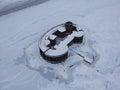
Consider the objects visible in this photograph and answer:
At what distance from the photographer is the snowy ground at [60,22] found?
5.49 feet

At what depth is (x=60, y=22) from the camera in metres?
2.28

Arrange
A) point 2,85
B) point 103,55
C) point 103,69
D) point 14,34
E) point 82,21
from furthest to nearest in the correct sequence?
point 82,21 → point 14,34 → point 103,55 → point 103,69 → point 2,85

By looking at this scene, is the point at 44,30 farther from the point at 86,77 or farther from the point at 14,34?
the point at 86,77

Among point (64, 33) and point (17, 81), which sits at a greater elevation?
point (64, 33)

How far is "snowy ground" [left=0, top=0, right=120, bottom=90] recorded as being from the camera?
1.67m

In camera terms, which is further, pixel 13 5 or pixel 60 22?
pixel 13 5

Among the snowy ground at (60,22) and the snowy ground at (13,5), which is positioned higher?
the snowy ground at (13,5)

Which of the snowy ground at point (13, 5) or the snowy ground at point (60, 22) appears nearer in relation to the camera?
the snowy ground at point (60, 22)

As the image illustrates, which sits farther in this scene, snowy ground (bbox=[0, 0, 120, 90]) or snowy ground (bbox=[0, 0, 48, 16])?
snowy ground (bbox=[0, 0, 48, 16])

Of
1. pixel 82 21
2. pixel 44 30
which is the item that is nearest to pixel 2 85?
pixel 44 30

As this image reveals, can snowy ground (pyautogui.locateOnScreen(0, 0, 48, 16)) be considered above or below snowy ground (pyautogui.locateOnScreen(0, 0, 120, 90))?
above

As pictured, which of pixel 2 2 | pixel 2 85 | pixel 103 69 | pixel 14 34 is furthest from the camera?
pixel 2 2

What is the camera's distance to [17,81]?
1.69m

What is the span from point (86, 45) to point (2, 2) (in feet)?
4.26
